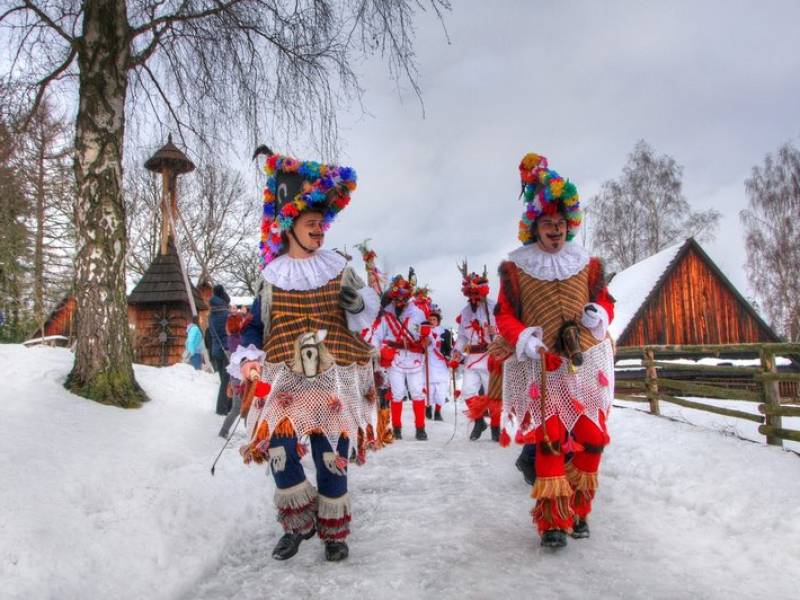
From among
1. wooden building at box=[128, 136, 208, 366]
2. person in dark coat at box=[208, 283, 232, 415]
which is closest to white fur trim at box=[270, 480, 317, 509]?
person in dark coat at box=[208, 283, 232, 415]

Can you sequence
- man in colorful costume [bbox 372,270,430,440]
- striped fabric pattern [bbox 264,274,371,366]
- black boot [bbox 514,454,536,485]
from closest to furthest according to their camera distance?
1. striped fabric pattern [bbox 264,274,371,366]
2. black boot [bbox 514,454,536,485]
3. man in colorful costume [bbox 372,270,430,440]

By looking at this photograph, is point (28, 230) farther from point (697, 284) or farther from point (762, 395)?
point (697, 284)

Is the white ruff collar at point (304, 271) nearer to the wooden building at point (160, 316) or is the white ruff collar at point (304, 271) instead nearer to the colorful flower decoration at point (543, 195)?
the colorful flower decoration at point (543, 195)

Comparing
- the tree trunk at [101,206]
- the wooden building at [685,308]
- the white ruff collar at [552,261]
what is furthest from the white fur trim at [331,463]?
the wooden building at [685,308]

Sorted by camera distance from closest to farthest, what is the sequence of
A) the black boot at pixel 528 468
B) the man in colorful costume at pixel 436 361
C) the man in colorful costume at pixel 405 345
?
the black boot at pixel 528 468 → the man in colorful costume at pixel 405 345 → the man in colorful costume at pixel 436 361

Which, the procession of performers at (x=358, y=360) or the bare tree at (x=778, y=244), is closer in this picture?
the procession of performers at (x=358, y=360)

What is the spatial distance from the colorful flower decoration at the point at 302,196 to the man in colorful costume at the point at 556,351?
1167mm

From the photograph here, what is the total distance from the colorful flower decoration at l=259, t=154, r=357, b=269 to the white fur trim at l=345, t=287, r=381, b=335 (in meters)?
0.55

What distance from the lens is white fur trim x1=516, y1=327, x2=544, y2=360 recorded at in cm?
330

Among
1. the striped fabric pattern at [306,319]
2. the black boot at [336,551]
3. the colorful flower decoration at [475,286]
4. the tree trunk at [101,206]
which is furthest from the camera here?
the colorful flower decoration at [475,286]

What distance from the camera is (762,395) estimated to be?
20.2 feet

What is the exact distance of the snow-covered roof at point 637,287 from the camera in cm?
2078

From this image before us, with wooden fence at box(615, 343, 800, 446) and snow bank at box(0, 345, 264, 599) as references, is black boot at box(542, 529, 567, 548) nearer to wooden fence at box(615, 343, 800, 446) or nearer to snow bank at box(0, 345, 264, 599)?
snow bank at box(0, 345, 264, 599)

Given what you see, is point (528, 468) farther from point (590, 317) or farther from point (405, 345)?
point (405, 345)
